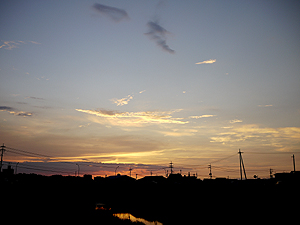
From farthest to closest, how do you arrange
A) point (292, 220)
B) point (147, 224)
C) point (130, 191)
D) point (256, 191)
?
point (130, 191)
point (256, 191)
point (147, 224)
point (292, 220)

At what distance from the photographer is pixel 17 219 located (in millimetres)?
41344

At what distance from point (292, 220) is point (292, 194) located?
16.4 metres

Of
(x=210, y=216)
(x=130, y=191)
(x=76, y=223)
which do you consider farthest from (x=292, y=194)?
(x=130, y=191)

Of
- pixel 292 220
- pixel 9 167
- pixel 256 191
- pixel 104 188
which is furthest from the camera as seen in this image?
pixel 9 167

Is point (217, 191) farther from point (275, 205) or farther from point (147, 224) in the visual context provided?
point (147, 224)

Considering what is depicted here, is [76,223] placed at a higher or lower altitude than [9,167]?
lower

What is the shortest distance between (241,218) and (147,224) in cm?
1614

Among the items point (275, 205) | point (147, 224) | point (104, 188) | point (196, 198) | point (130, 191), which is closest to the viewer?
point (147, 224)

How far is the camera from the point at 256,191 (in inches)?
2485

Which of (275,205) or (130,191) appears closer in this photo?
Answer: (275,205)

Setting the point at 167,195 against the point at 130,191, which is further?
the point at 130,191

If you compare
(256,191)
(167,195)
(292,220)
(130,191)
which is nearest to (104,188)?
(130,191)

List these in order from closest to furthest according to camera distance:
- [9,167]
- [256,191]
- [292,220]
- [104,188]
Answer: [292,220], [256,191], [104,188], [9,167]

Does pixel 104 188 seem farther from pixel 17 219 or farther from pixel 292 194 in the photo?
pixel 292 194
